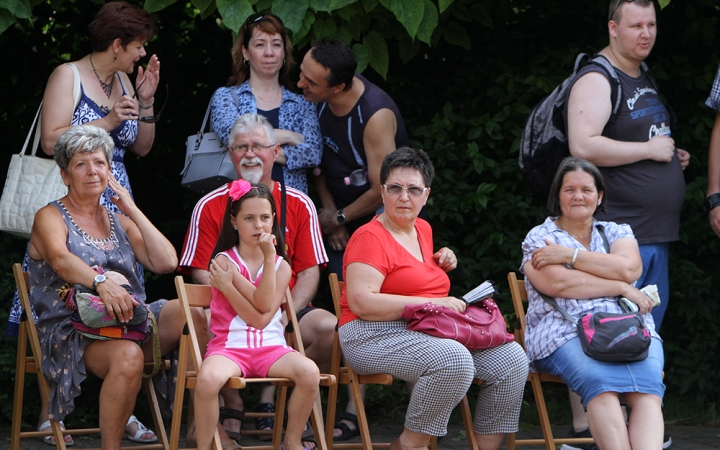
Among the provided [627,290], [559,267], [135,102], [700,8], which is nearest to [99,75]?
[135,102]

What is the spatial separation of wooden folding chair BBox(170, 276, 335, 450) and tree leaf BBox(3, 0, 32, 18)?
158 cm

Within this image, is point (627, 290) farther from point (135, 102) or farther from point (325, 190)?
point (135, 102)

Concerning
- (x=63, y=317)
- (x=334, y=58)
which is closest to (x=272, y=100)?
(x=334, y=58)

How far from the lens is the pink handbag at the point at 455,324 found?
473 centimetres

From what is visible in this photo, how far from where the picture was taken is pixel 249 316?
4758 mm

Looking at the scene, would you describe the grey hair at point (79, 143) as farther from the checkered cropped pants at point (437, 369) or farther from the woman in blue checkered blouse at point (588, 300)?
the woman in blue checkered blouse at point (588, 300)

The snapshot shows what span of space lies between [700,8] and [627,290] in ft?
8.79

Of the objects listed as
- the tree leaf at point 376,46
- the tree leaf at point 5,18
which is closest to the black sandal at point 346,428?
the tree leaf at point 376,46

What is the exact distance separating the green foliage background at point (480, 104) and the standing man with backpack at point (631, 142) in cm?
106

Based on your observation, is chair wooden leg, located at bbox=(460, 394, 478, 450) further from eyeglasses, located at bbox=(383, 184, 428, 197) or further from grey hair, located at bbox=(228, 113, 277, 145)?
grey hair, located at bbox=(228, 113, 277, 145)

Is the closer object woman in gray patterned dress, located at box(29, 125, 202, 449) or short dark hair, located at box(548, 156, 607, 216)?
woman in gray patterned dress, located at box(29, 125, 202, 449)


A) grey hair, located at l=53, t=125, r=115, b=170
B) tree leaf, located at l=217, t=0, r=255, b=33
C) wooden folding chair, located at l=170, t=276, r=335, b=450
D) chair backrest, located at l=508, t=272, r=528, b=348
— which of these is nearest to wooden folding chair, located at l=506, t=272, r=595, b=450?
chair backrest, located at l=508, t=272, r=528, b=348

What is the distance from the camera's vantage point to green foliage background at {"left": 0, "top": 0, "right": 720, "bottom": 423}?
21.9 ft

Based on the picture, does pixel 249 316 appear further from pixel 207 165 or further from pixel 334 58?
pixel 334 58
